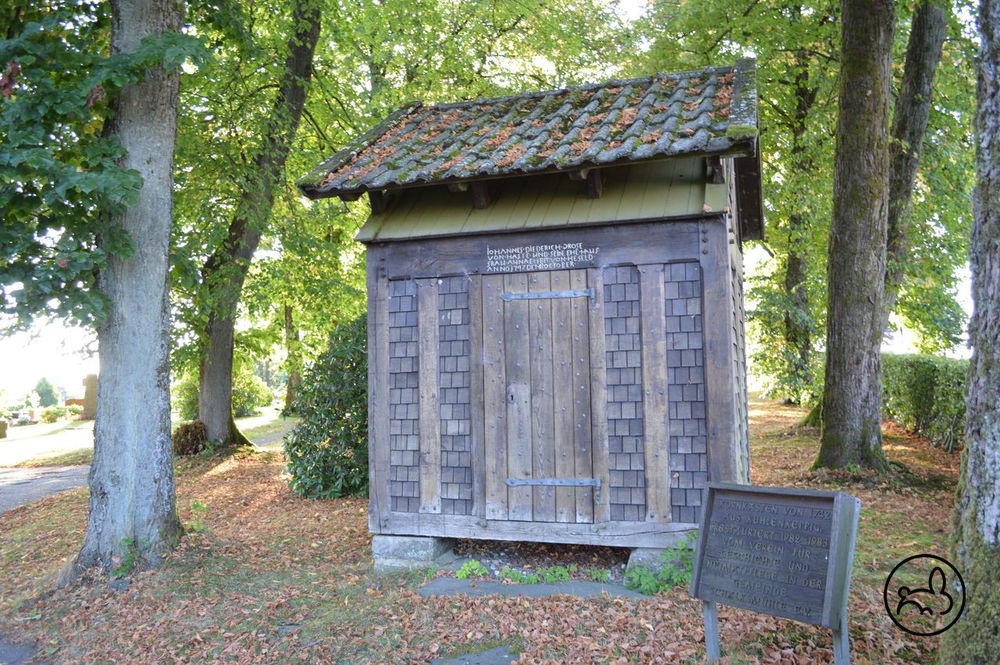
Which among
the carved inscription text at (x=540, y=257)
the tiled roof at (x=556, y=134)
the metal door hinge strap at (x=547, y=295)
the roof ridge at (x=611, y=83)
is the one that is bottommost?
the metal door hinge strap at (x=547, y=295)

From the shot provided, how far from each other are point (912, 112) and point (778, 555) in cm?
1077

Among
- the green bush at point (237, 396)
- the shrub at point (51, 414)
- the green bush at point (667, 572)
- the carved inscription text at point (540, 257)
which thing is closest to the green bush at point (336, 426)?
the carved inscription text at point (540, 257)

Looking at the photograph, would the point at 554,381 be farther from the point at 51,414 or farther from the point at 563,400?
the point at 51,414

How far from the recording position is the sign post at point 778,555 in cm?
399

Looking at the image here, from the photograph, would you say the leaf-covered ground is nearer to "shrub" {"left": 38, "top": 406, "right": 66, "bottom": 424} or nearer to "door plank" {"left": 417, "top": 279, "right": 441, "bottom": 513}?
"door plank" {"left": 417, "top": 279, "right": 441, "bottom": 513}

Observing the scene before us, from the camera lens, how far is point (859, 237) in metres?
10.7

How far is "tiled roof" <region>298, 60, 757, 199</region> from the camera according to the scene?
21.3 feet

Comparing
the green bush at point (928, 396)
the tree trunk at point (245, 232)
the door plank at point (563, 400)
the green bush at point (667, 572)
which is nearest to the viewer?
the green bush at point (667, 572)

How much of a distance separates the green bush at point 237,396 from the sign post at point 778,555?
53.3ft

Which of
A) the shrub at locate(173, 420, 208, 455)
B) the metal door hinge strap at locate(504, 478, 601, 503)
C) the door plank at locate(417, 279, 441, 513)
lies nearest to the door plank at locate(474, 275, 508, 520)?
the metal door hinge strap at locate(504, 478, 601, 503)

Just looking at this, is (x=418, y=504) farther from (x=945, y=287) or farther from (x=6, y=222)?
(x=945, y=287)

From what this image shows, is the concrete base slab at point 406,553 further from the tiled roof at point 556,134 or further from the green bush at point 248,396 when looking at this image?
the green bush at point 248,396

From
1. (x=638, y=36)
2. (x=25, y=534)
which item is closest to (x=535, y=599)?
(x=25, y=534)

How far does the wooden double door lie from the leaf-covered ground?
3.46 feet
